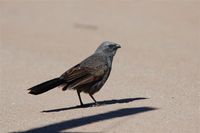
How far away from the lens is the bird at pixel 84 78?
10.6 metres

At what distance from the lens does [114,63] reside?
15.1 meters

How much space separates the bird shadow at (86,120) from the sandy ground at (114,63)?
13 millimetres

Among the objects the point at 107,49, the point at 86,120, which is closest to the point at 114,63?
the point at 107,49

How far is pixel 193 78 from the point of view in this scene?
13.1 m

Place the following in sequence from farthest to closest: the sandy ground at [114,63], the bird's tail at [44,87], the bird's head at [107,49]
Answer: the bird's head at [107,49], the bird's tail at [44,87], the sandy ground at [114,63]

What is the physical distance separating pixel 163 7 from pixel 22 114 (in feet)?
45.2

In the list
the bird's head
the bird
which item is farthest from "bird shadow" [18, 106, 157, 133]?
the bird's head

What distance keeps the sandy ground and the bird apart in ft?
1.14

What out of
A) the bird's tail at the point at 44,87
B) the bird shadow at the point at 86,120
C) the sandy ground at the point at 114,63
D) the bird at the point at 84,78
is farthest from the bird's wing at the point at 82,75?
the bird shadow at the point at 86,120

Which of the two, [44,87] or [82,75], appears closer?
[44,87]

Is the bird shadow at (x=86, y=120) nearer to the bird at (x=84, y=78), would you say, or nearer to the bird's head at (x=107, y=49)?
the bird at (x=84, y=78)

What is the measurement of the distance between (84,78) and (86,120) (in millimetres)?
1229

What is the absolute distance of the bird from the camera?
417 inches

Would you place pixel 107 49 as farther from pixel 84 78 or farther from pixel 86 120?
pixel 86 120
